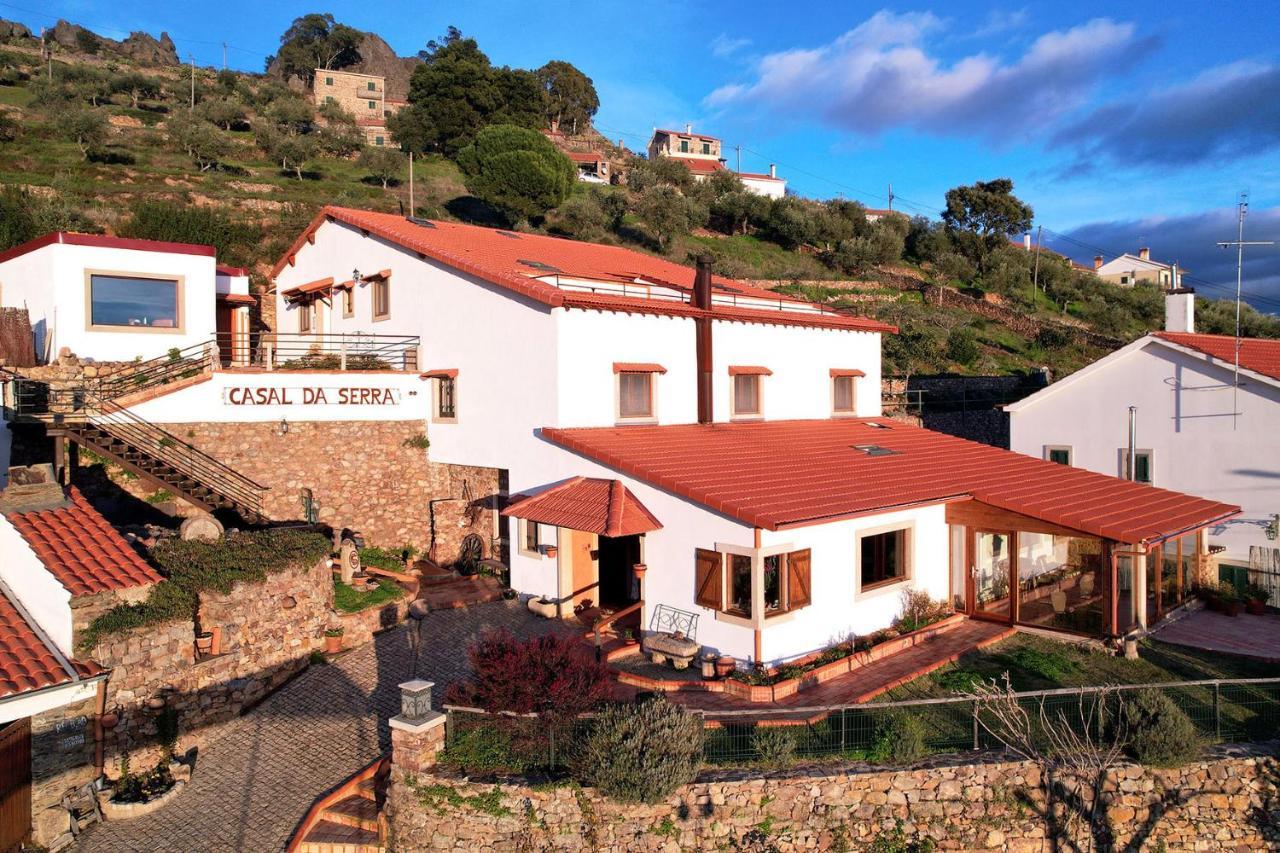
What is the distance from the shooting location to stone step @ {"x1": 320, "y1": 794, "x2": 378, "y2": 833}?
10727mm

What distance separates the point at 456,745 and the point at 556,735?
143 centimetres

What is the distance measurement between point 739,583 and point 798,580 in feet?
3.44

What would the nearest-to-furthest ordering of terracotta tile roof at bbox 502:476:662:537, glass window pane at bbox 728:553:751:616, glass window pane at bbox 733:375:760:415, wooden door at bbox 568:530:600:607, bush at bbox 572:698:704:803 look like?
bush at bbox 572:698:704:803, glass window pane at bbox 728:553:751:616, terracotta tile roof at bbox 502:476:662:537, wooden door at bbox 568:530:600:607, glass window pane at bbox 733:375:760:415

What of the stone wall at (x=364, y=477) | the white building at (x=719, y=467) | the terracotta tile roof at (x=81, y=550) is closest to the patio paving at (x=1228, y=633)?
the white building at (x=719, y=467)

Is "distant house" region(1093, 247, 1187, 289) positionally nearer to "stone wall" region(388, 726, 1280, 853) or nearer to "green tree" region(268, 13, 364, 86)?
"stone wall" region(388, 726, 1280, 853)

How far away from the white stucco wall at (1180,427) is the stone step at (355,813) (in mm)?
20175

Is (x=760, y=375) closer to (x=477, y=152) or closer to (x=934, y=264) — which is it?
(x=477, y=152)

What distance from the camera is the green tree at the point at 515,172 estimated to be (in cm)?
4672

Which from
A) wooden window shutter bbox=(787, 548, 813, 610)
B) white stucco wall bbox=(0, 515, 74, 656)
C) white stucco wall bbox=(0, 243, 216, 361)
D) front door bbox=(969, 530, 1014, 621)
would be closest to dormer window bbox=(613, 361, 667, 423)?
wooden window shutter bbox=(787, 548, 813, 610)

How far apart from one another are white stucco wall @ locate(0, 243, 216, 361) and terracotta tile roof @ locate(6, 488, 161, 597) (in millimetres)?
7844

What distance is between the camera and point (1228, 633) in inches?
647

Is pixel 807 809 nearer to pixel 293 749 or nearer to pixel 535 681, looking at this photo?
pixel 535 681

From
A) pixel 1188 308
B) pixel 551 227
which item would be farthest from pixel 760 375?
pixel 551 227

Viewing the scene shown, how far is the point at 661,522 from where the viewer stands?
14.8 metres
